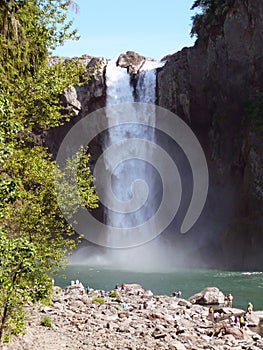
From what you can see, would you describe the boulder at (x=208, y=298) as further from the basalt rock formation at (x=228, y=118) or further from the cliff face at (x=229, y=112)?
the cliff face at (x=229, y=112)

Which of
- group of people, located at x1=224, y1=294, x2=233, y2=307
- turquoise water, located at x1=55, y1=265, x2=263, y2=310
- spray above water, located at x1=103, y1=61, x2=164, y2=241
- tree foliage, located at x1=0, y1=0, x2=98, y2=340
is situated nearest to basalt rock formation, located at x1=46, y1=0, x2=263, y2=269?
spray above water, located at x1=103, y1=61, x2=164, y2=241

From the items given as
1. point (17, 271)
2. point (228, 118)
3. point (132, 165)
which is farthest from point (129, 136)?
point (17, 271)

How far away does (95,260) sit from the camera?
50719 mm

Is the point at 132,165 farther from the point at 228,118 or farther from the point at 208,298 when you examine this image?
the point at 208,298

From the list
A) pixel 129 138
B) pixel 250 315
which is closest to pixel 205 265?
pixel 129 138

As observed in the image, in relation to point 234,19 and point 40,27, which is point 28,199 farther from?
point 234,19

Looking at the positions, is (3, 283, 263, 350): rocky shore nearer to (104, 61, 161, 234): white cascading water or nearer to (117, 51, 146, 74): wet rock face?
(104, 61, 161, 234): white cascading water

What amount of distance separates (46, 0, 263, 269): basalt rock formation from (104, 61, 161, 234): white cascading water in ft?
9.67

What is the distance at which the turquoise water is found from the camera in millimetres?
27622

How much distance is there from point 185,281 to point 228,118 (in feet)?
72.9

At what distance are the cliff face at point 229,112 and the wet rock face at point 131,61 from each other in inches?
220

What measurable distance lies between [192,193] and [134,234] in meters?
9.88

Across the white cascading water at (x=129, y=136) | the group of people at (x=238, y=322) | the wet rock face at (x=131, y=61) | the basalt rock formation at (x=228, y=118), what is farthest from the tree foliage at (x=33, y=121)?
the wet rock face at (x=131, y=61)

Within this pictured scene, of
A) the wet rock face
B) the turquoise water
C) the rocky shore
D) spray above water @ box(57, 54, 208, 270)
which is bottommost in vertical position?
the rocky shore
